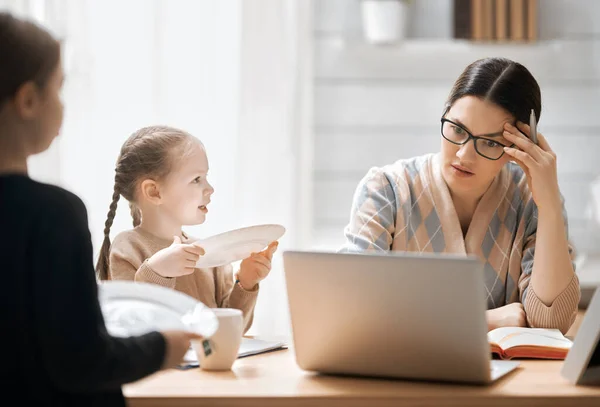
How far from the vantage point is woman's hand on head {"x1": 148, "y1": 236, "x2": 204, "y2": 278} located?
5.22 feet

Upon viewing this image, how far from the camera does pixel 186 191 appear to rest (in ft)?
6.10

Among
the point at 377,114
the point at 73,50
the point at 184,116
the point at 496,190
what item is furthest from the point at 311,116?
the point at 496,190

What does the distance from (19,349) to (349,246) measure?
3.38 feet

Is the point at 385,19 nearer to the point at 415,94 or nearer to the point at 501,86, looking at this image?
the point at 415,94

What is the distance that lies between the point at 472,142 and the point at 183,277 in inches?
26.9

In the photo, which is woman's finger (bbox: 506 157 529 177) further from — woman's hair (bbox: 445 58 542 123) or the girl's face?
the girl's face

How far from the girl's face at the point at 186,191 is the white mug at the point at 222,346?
1.75 feet

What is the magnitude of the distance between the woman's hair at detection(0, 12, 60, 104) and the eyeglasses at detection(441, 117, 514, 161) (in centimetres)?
105

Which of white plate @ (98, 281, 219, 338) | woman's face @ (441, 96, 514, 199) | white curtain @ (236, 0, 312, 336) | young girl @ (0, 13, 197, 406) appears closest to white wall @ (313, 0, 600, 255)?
white curtain @ (236, 0, 312, 336)

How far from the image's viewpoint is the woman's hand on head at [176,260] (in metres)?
1.59

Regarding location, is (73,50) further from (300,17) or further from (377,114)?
(377,114)

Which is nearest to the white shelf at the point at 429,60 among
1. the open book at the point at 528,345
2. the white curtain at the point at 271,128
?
the white curtain at the point at 271,128

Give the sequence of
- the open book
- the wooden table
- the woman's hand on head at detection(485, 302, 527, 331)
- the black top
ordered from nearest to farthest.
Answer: the black top < the wooden table < the open book < the woman's hand on head at detection(485, 302, 527, 331)

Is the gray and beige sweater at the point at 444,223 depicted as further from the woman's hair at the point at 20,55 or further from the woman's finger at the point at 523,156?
the woman's hair at the point at 20,55
